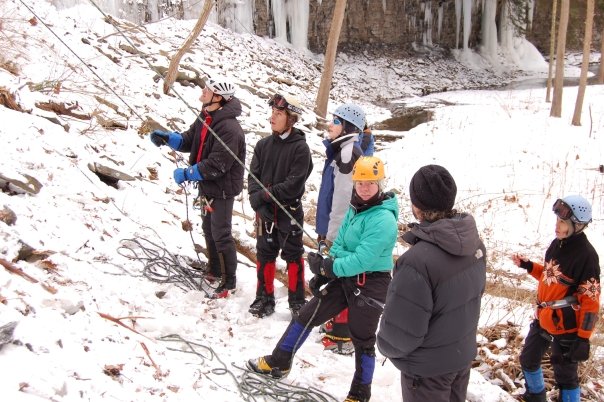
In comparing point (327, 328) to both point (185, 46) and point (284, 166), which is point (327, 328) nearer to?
point (284, 166)

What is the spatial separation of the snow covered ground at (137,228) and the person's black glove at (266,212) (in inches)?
33.3

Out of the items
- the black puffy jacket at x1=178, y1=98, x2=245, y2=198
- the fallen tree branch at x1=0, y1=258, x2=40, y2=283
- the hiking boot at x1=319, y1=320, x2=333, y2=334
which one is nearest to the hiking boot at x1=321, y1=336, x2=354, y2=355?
the hiking boot at x1=319, y1=320, x2=333, y2=334

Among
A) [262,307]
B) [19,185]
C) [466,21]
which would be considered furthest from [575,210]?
Answer: [466,21]

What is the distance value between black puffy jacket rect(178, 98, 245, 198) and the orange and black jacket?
2615 millimetres

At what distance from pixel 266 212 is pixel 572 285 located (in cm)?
238

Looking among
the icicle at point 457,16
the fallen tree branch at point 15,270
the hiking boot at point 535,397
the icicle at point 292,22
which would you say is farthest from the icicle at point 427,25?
the fallen tree branch at point 15,270

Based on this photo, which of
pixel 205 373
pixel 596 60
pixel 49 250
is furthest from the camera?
pixel 596 60

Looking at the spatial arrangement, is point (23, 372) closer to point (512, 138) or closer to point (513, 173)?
point (513, 173)

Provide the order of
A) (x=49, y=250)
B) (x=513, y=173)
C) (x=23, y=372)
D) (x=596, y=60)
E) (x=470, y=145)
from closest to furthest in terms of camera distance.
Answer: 1. (x=23, y=372)
2. (x=49, y=250)
3. (x=513, y=173)
4. (x=470, y=145)
5. (x=596, y=60)

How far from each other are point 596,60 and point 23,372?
39.5 m

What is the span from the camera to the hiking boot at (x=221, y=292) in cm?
481

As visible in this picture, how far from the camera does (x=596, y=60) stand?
34875 mm

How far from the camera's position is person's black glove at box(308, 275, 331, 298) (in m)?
3.67

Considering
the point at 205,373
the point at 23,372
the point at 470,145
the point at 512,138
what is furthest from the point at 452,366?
the point at 512,138
